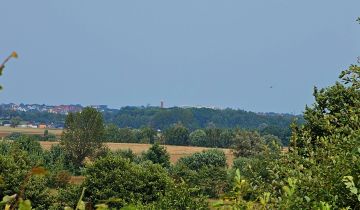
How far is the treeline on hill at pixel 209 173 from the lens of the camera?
6.05 meters

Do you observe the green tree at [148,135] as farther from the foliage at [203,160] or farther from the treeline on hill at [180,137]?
the foliage at [203,160]

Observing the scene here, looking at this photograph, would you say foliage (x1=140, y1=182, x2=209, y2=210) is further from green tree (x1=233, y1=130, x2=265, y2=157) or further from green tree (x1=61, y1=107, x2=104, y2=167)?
green tree (x1=233, y1=130, x2=265, y2=157)

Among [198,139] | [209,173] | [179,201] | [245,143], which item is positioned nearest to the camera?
[179,201]

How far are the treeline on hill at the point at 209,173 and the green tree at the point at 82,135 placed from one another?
0.59 feet

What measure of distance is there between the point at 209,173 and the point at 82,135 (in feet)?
112

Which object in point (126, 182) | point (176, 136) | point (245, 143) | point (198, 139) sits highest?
point (176, 136)

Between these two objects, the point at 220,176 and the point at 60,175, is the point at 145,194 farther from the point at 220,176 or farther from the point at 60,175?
the point at 220,176

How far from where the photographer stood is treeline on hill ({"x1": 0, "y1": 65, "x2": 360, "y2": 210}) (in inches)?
238

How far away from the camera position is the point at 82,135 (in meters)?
105

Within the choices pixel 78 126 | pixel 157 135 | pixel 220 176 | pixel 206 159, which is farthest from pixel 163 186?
pixel 157 135

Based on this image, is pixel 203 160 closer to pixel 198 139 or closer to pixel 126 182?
pixel 126 182

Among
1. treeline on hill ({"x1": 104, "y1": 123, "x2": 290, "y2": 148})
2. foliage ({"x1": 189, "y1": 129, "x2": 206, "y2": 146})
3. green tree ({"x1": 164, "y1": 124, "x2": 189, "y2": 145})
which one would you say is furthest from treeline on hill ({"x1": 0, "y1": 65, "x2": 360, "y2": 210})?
green tree ({"x1": 164, "y1": 124, "x2": 189, "y2": 145})

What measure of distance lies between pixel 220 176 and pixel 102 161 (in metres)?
28.2

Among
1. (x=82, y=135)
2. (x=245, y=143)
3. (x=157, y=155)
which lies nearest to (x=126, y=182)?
(x=157, y=155)
